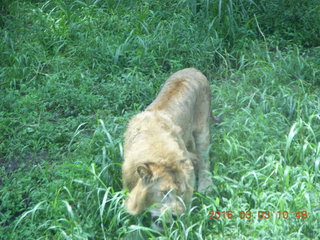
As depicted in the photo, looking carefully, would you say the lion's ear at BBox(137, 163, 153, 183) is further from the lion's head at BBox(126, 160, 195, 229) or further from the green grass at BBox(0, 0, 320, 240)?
the green grass at BBox(0, 0, 320, 240)

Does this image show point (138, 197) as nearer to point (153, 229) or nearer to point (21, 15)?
point (153, 229)

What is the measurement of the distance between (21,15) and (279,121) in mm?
4537

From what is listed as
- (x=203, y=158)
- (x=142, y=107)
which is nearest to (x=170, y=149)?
(x=203, y=158)

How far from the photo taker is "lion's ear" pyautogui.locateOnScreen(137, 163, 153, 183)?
15.0 feet

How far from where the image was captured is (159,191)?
4.60 metres

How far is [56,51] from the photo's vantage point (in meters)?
7.93

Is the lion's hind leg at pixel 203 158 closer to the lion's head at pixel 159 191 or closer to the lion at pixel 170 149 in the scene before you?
the lion at pixel 170 149

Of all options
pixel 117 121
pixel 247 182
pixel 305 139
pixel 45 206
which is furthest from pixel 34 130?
pixel 305 139

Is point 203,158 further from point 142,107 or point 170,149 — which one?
point 142,107

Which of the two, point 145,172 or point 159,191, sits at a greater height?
point 145,172
